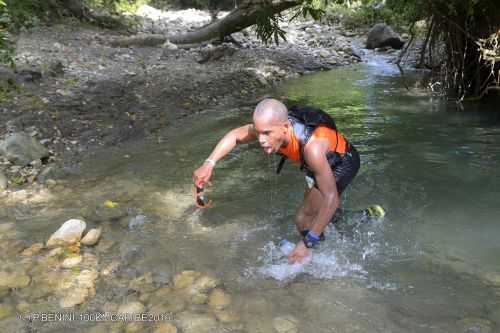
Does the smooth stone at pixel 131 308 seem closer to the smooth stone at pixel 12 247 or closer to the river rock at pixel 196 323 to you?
the river rock at pixel 196 323

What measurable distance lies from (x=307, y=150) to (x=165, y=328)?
5.08 feet

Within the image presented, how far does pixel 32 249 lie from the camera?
4051mm

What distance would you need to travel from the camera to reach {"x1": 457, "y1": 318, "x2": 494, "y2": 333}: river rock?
9.95ft

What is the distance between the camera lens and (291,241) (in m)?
4.30

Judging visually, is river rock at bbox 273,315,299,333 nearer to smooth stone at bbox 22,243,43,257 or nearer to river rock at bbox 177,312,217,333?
river rock at bbox 177,312,217,333

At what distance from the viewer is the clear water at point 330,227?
3.36m

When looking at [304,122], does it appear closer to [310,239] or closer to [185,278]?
[310,239]

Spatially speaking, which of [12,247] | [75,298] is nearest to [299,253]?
[75,298]

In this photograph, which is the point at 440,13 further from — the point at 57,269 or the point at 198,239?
the point at 57,269

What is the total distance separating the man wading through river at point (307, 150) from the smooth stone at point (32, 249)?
5.40 feet

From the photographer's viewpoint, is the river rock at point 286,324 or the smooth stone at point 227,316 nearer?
the river rock at point 286,324

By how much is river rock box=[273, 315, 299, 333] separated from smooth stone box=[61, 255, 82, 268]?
5.68 feet

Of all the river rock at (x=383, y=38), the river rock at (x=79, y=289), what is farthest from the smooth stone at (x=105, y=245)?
the river rock at (x=383, y=38)

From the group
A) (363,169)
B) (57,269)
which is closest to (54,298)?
(57,269)
